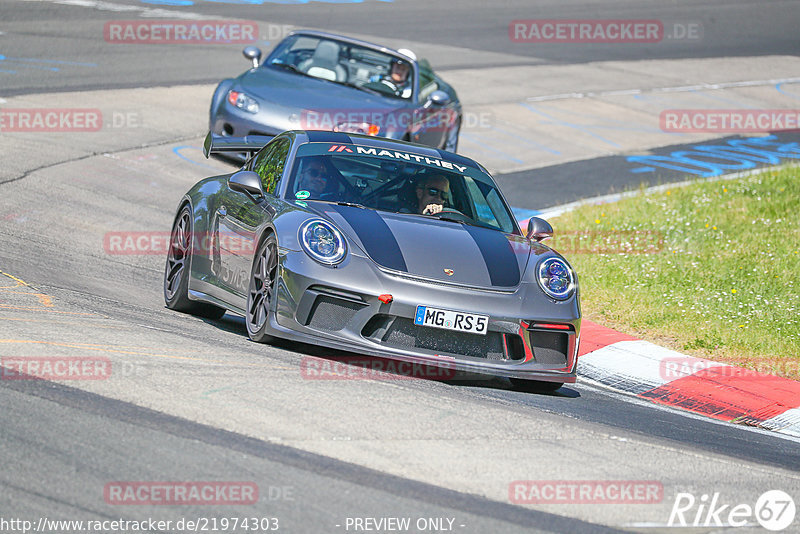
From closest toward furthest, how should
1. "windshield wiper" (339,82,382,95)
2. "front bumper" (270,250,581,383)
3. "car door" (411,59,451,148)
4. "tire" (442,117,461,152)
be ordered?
"front bumper" (270,250,581,383)
"car door" (411,59,451,148)
"windshield wiper" (339,82,382,95)
"tire" (442,117,461,152)

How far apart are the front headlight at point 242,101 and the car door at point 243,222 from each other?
4.76 meters

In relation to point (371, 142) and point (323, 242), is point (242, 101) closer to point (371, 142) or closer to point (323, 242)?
point (371, 142)

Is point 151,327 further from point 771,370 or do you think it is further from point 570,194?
point 570,194

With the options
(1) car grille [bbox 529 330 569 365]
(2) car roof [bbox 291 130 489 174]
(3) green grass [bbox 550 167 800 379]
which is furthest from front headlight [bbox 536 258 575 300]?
(3) green grass [bbox 550 167 800 379]

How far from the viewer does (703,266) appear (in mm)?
11219

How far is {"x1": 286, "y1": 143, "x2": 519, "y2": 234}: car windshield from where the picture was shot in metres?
7.64

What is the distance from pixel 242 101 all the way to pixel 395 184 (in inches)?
229

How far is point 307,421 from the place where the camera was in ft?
17.0

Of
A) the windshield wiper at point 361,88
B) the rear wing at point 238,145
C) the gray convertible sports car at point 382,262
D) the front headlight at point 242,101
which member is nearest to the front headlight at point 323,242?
the gray convertible sports car at point 382,262

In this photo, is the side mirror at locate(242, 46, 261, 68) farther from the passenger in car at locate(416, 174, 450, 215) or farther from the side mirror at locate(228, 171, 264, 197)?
the side mirror at locate(228, 171, 264, 197)

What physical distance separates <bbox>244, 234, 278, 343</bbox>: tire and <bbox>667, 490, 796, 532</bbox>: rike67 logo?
278 centimetres

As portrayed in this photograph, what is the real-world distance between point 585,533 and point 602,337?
4488 millimetres

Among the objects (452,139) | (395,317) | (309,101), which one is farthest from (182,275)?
(452,139)

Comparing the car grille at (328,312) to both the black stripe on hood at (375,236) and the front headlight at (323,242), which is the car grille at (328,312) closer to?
the front headlight at (323,242)
